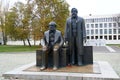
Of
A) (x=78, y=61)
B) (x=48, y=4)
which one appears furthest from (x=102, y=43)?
(x=78, y=61)

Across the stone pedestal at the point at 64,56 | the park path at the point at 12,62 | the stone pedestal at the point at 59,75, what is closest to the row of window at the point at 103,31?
the park path at the point at 12,62

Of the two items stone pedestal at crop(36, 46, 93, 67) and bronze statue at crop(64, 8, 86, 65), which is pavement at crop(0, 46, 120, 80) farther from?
bronze statue at crop(64, 8, 86, 65)

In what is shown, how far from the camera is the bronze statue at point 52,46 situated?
8344 millimetres

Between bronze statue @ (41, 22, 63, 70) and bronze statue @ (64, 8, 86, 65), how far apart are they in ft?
2.24

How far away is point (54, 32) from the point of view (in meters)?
8.80

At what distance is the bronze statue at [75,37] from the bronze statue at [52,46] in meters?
0.68

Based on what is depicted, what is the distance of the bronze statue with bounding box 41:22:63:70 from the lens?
8344mm

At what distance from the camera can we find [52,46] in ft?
28.3

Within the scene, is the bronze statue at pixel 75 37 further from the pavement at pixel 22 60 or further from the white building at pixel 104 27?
the white building at pixel 104 27

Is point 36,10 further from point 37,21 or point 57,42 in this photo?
point 57,42

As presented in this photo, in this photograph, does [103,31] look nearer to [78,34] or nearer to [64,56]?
[78,34]

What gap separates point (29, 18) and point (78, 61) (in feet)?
87.8

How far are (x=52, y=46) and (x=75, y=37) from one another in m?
1.19

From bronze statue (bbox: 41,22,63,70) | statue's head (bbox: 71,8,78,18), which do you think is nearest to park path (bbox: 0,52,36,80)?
bronze statue (bbox: 41,22,63,70)
